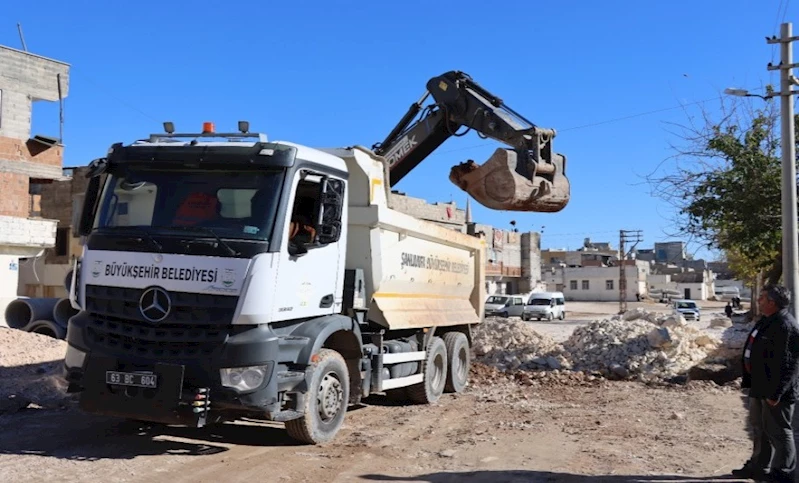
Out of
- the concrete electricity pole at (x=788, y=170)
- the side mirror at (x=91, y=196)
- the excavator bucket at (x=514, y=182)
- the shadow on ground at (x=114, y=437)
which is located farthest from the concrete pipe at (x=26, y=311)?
the concrete electricity pole at (x=788, y=170)

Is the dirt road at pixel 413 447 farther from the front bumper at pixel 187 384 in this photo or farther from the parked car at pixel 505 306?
the parked car at pixel 505 306

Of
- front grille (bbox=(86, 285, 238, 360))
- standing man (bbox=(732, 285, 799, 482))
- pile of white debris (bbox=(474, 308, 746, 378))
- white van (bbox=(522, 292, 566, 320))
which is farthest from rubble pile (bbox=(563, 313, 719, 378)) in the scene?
white van (bbox=(522, 292, 566, 320))

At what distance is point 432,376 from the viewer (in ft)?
38.4

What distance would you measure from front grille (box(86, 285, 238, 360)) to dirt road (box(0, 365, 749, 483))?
1042 millimetres

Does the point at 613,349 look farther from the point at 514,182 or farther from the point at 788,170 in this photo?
the point at 514,182

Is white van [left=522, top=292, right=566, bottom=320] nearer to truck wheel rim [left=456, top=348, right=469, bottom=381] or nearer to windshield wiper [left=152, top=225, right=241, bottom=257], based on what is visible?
truck wheel rim [left=456, top=348, right=469, bottom=381]

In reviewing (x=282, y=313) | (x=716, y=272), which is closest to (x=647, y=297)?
(x=716, y=272)

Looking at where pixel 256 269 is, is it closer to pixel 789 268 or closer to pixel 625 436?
pixel 625 436

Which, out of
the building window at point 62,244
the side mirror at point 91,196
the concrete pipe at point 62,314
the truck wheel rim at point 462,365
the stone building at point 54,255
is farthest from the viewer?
the building window at point 62,244

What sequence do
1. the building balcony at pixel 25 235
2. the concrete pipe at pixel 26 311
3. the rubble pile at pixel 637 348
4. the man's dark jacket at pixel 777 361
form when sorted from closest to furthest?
the man's dark jacket at pixel 777 361 < the rubble pile at pixel 637 348 < the concrete pipe at pixel 26 311 < the building balcony at pixel 25 235

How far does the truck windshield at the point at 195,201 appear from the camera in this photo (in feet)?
23.7

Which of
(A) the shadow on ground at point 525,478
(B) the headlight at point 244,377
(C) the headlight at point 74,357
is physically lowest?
(A) the shadow on ground at point 525,478

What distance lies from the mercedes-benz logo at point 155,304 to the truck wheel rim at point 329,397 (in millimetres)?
1781

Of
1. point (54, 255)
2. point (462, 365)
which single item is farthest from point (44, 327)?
point (54, 255)
